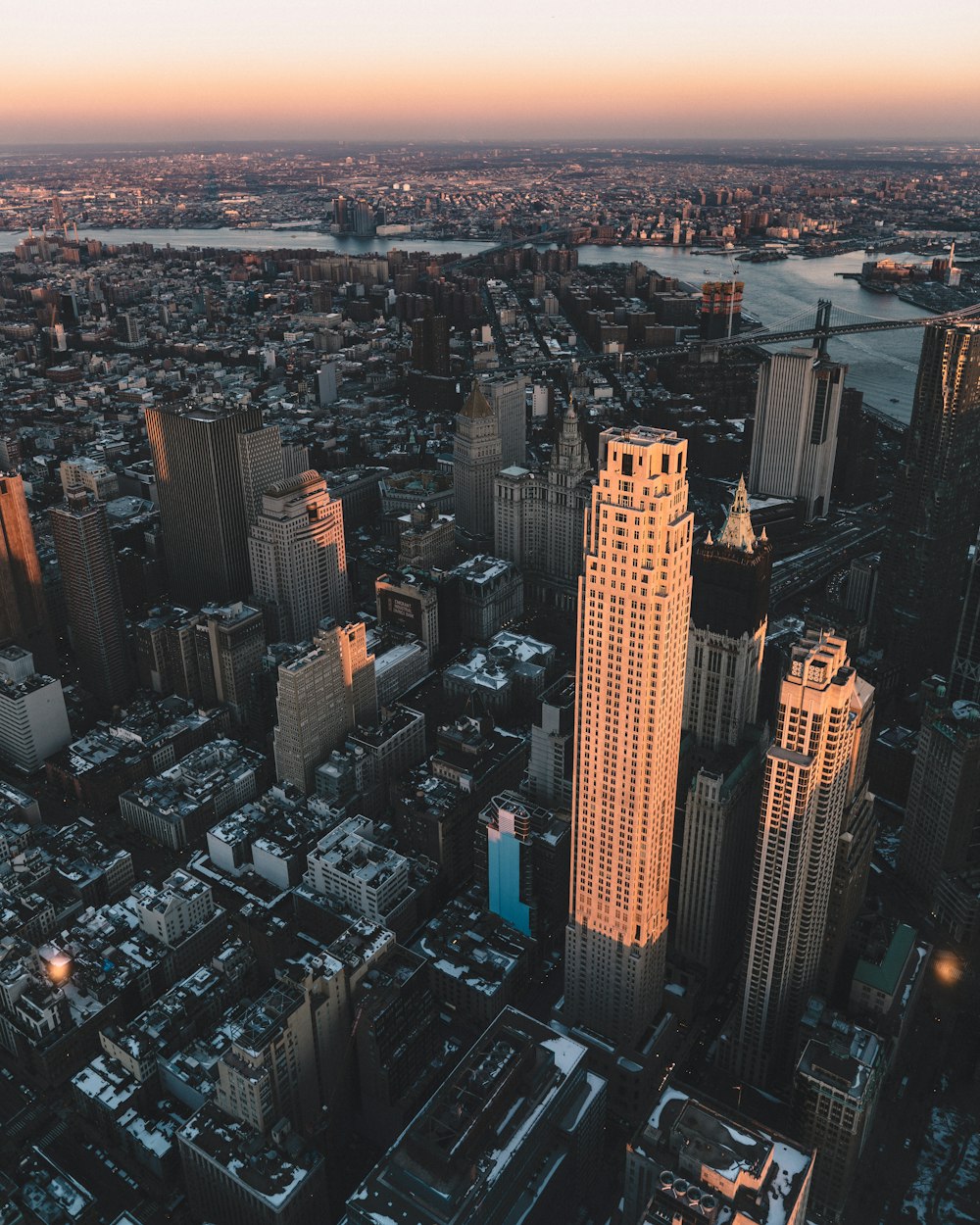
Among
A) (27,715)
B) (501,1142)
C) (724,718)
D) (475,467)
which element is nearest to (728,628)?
(724,718)

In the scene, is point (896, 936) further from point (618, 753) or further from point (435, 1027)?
point (435, 1027)

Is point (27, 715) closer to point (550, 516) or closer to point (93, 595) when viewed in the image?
point (93, 595)

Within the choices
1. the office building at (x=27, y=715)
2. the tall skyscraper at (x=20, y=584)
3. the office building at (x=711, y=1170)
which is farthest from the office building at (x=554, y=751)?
the tall skyscraper at (x=20, y=584)

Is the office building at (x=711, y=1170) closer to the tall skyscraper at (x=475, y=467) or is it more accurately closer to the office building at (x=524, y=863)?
the office building at (x=524, y=863)

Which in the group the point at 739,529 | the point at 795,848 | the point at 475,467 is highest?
the point at 739,529

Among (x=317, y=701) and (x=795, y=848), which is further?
(x=317, y=701)
